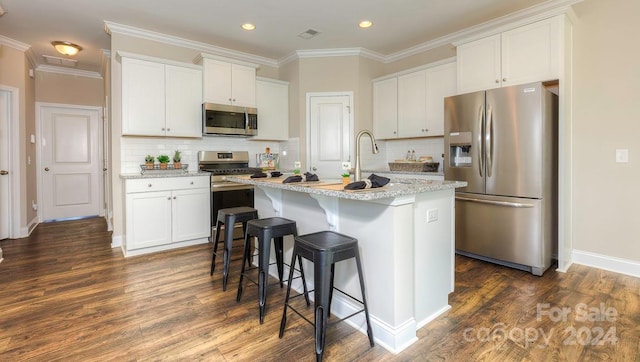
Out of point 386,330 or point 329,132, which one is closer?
point 386,330

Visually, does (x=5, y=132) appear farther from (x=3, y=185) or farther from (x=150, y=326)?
(x=150, y=326)

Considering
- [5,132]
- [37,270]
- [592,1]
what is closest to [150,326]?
[37,270]

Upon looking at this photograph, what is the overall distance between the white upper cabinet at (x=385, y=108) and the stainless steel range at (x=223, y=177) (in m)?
1.93

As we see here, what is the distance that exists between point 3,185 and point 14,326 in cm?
344

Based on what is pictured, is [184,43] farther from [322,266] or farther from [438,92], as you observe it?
[322,266]

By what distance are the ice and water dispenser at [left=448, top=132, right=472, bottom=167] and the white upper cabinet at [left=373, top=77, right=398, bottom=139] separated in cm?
122

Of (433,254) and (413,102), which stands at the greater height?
(413,102)

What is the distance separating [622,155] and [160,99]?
4.98 metres

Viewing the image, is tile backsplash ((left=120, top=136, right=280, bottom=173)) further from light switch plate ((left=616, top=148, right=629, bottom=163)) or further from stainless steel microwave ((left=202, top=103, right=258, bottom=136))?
light switch plate ((left=616, top=148, right=629, bottom=163))

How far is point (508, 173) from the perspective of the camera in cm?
317

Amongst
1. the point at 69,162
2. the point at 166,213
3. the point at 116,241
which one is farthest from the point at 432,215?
the point at 69,162

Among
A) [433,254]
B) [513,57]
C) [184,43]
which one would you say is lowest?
[433,254]

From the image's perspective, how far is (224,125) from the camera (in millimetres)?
4492

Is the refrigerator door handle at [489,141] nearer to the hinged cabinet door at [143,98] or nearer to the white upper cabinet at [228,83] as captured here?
the white upper cabinet at [228,83]
